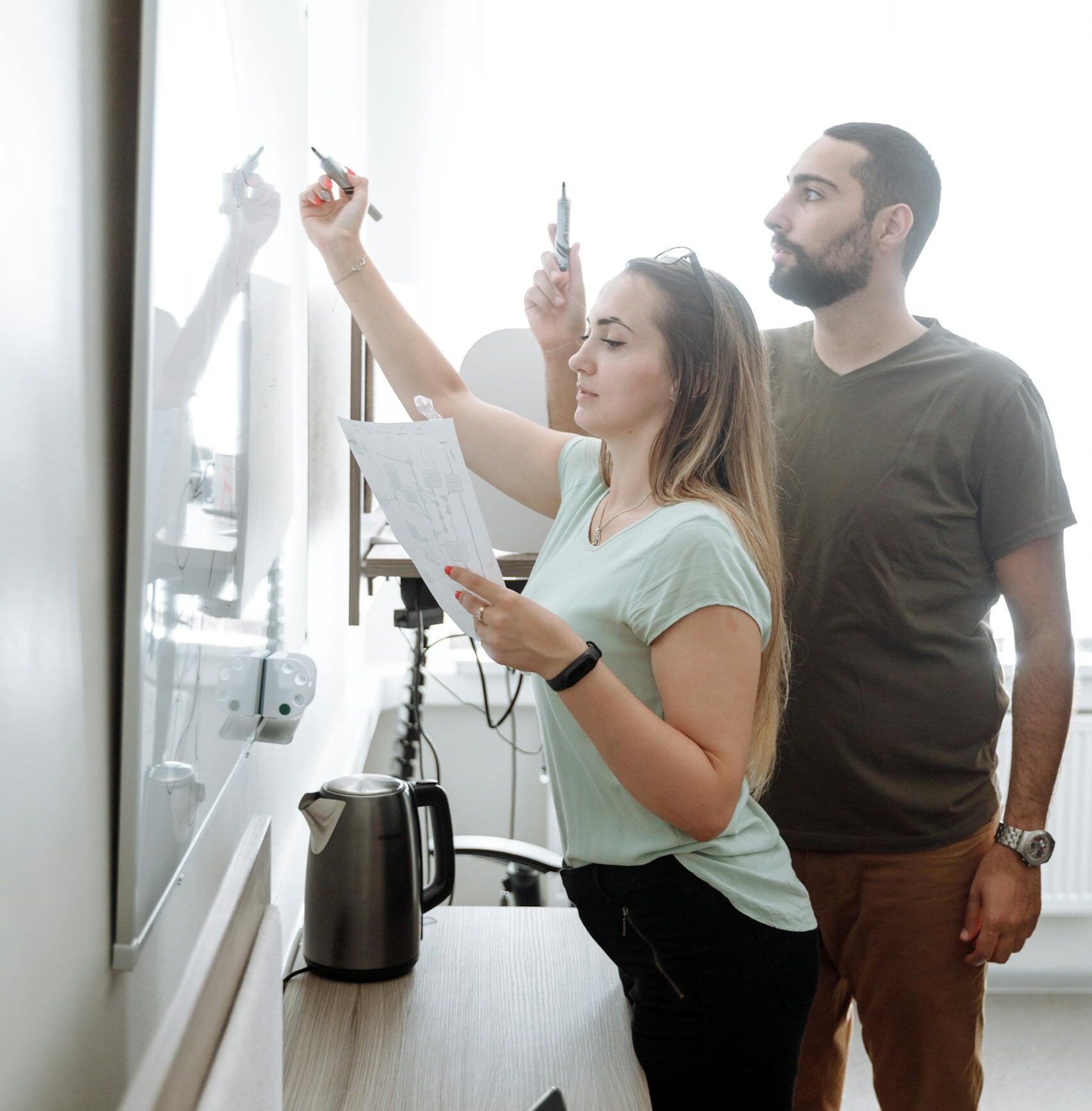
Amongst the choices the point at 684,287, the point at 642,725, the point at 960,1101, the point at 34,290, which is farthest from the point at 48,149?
the point at 960,1101

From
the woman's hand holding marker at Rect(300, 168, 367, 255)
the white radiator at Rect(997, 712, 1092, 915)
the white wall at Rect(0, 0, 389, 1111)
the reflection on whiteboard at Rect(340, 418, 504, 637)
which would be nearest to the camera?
the white wall at Rect(0, 0, 389, 1111)

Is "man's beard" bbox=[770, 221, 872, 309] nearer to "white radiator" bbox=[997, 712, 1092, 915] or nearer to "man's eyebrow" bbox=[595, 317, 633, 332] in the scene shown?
"man's eyebrow" bbox=[595, 317, 633, 332]

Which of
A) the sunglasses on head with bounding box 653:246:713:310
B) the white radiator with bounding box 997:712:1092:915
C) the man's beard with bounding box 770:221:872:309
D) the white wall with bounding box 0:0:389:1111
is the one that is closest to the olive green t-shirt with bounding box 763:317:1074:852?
the man's beard with bounding box 770:221:872:309

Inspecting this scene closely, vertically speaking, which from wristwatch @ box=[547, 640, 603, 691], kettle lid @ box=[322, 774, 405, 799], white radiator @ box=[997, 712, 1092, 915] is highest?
wristwatch @ box=[547, 640, 603, 691]

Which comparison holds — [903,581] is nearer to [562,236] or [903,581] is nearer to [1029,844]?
[1029,844]

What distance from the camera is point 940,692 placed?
4.62 feet

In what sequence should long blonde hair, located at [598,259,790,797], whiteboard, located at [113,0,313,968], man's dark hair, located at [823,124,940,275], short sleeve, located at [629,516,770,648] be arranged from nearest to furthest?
1. whiteboard, located at [113,0,313,968]
2. short sleeve, located at [629,516,770,648]
3. long blonde hair, located at [598,259,790,797]
4. man's dark hair, located at [823,124,940,275]

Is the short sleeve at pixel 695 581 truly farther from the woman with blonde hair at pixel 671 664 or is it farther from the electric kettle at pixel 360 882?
the electric kettle at pixel 360 882

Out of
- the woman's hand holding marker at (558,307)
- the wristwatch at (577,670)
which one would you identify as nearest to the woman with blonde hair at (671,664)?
the wristwatch at (577,670)

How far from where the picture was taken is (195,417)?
26.8 inches

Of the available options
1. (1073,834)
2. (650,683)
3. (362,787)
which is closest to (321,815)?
(362,787)

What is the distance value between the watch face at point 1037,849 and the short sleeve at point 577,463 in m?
0.73

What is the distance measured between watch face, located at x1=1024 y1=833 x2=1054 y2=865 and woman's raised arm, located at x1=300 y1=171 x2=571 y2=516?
74cm

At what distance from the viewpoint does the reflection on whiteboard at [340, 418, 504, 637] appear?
0.86 m
